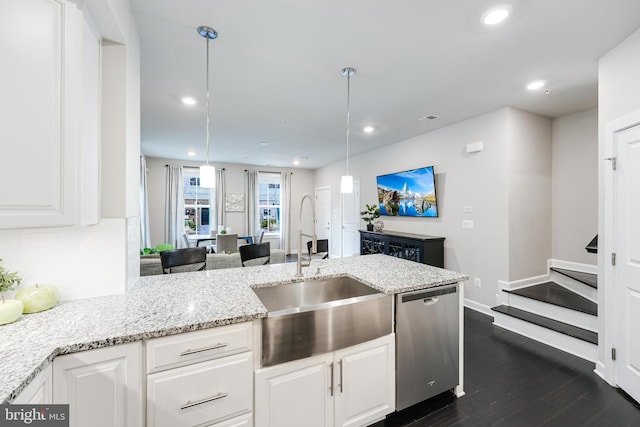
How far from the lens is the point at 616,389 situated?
2090 mm

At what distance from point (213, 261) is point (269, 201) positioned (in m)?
4.62

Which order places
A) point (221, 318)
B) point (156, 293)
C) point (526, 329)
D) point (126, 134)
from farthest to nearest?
point (526, 329), point (156, 293), point (126, 134), point (221, 318)

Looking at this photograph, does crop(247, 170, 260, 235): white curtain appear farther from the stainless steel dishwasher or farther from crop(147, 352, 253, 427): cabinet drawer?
crop(147, 352, 253, 427): cabinet drawer

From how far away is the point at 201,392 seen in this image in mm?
1246

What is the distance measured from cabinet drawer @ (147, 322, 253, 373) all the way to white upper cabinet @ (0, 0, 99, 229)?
661 mm

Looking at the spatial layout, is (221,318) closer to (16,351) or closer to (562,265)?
(16,351)

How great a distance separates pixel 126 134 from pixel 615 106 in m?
3.47

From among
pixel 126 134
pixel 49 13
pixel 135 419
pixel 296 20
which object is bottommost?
pixel 135 419

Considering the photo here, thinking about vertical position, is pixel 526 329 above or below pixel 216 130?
below

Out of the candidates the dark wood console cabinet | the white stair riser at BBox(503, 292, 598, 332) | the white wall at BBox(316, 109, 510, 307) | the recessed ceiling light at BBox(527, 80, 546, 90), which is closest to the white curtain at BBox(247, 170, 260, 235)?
the dark wood console cabinet

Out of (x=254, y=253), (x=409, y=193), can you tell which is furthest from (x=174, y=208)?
(x=409, y=193)

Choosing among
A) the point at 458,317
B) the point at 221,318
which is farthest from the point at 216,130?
the point at 458,317

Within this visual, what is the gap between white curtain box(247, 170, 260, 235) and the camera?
7.68 metres

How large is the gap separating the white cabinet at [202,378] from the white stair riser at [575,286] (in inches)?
148
